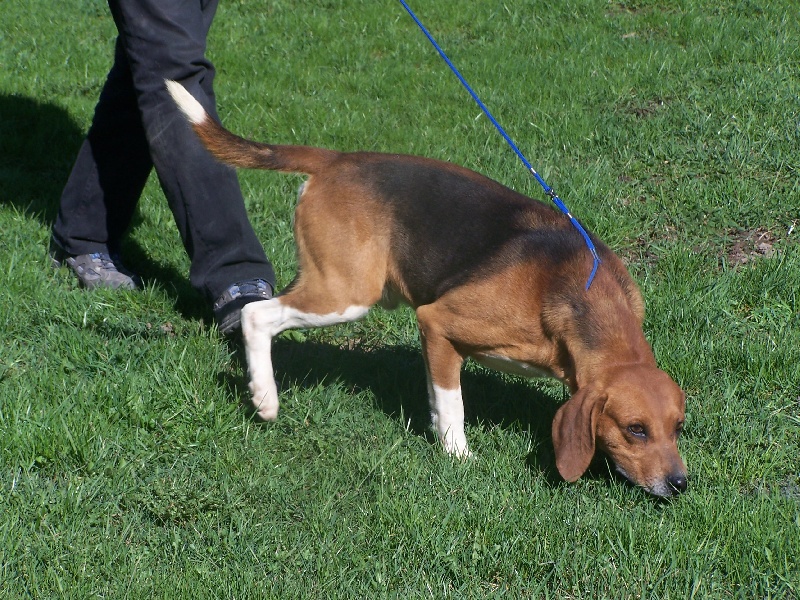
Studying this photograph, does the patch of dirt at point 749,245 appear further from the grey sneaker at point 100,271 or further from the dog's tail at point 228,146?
the grey sneaker at point 100,271

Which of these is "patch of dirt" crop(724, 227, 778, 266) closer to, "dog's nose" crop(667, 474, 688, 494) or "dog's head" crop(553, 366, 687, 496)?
"dog's head" crop(553, 366, 687, 496)

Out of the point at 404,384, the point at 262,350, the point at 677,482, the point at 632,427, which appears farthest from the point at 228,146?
the point at 677,482

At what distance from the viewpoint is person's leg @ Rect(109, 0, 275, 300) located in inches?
193

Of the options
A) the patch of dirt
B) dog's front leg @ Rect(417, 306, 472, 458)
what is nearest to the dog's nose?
dog's front leg @ Rect(417, 306, 472, 458)

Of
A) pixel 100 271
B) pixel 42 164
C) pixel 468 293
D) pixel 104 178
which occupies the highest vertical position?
pixel 468 293

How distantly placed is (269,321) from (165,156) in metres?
1.18

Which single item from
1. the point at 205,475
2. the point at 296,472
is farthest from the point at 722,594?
the point at 205,475

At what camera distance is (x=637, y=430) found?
3773mm

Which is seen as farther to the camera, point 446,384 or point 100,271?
point 100,271

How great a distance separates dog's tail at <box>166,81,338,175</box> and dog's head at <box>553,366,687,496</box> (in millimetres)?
1854

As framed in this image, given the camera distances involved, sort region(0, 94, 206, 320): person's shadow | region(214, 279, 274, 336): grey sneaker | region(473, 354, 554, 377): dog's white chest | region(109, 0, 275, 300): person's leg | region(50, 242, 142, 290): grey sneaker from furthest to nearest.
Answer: region(0, 94, 206, 320): person's shadow
region(50, 242, 142, 290): grey sneaker
region(214, 279, 274, 336): grey sneaker
region(109, 0, 275, 300): person's leg
region(473, 354, 554, 377): dog's white chest

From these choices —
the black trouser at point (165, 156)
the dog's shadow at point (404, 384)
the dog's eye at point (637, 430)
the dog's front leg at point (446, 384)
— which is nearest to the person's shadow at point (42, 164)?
the black trouser at point (165, 156)

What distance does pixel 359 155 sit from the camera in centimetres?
478

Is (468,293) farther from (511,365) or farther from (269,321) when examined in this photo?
(269,321)
